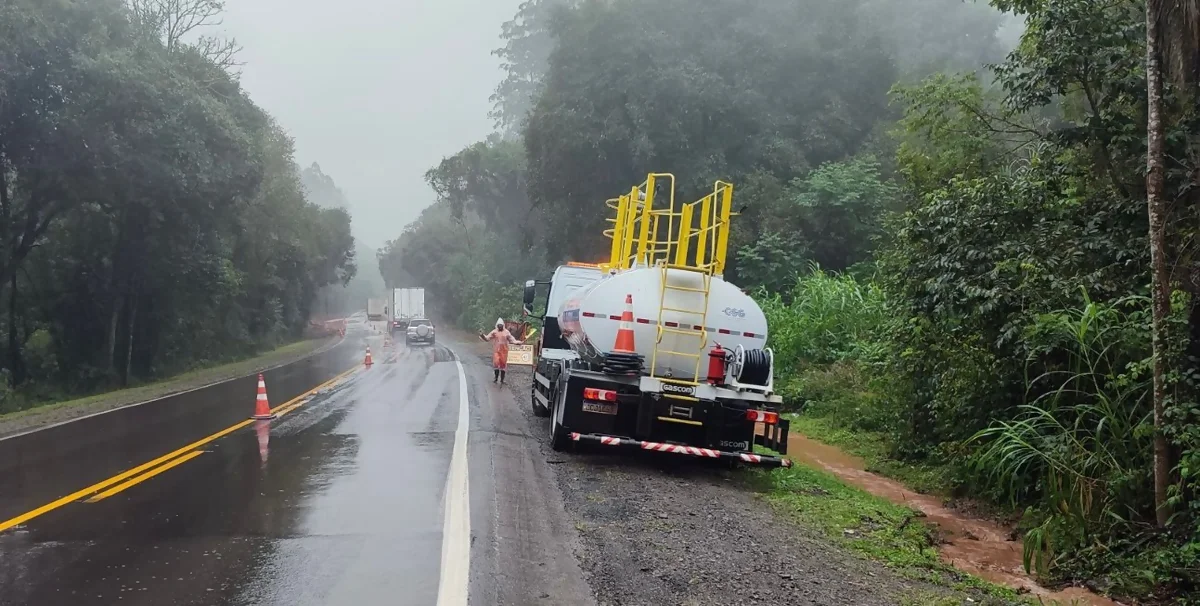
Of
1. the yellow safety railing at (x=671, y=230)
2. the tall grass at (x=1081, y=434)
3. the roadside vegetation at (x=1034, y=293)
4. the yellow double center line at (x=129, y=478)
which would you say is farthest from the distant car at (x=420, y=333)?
the tall grass at (x=1081, y=434)

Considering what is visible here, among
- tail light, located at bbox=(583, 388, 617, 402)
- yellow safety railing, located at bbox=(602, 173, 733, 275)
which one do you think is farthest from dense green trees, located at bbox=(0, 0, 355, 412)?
tail light, located at bbox=(583, 388, 617, 402)

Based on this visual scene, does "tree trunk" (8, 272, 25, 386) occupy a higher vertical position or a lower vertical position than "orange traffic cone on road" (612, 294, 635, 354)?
lower

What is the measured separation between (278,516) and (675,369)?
4.82m

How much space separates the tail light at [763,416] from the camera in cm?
987

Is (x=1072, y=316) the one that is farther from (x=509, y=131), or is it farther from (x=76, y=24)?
(x=509, y=131)

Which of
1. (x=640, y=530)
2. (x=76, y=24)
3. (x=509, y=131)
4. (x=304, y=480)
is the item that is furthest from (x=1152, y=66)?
(x=509, y=131)

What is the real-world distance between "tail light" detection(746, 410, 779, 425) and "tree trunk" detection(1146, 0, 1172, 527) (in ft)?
12.7

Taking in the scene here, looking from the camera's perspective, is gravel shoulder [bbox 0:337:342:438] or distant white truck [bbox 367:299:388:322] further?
distant white truck [bbox 367:299:388:322]

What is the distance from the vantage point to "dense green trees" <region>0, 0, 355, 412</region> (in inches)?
824

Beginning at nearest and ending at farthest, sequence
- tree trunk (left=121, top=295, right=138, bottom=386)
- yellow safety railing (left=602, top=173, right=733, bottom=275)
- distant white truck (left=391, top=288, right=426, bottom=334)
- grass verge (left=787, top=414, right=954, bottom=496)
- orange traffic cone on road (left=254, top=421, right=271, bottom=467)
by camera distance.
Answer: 1. yellow safety railing (left=602, top=173, right=733, bottom=275)
2. orange traffic cone on road (left=254, top=421, right=271, bottom=467)
3. grass verge (left=787, top=414, right=954, bottom=496)
4. tree trunk (left=121, top=295, right=138, bottom=386)
5. distant white truck (left=391, top=288, right=426, bottom=334)

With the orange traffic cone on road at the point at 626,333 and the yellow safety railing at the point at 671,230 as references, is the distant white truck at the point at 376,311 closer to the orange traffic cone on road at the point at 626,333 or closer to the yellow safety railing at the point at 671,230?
the yellow safety railing at the point at 671,230

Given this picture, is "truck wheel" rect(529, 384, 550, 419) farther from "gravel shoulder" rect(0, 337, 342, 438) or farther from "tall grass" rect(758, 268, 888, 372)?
"gravel shoulder" rect(0, 337, 342, 438)

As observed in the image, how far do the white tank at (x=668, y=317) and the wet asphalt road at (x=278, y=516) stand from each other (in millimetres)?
1848

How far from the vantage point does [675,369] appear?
A: 10.3 m
